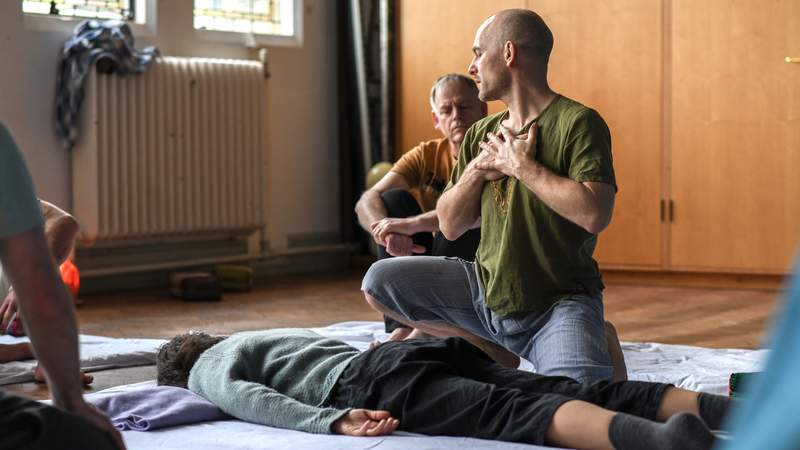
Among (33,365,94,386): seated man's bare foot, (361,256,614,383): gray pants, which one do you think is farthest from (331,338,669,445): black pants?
(33,365,94,386): seated man's bare foot

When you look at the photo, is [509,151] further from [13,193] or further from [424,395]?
[13,193]

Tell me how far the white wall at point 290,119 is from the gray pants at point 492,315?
2612 millimetres

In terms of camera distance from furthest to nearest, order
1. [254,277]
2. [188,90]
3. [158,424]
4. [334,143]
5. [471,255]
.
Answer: [334,143], [254,277], [188,90], [471,255], [158,424]

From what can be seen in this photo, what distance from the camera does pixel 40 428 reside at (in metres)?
1.25

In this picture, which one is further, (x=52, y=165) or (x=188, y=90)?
(x=188, y=90)

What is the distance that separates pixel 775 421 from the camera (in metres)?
0.65

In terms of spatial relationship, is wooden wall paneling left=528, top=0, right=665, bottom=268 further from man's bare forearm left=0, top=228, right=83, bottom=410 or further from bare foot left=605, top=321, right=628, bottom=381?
man's bare forearm left=0, top=228, right=83, bottom=410

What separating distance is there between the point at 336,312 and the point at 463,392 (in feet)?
8.22

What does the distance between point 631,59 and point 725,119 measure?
0.53 meters

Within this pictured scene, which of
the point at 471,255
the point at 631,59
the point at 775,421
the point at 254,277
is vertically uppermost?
the point at 631,59

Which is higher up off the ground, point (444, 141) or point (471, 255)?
point (444, 141)

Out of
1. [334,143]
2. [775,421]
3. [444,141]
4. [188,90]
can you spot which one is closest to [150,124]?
[188,90]

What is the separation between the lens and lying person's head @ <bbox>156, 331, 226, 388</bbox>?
249 centimetres

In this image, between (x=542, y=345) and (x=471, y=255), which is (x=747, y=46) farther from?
(x=542, y=345)
